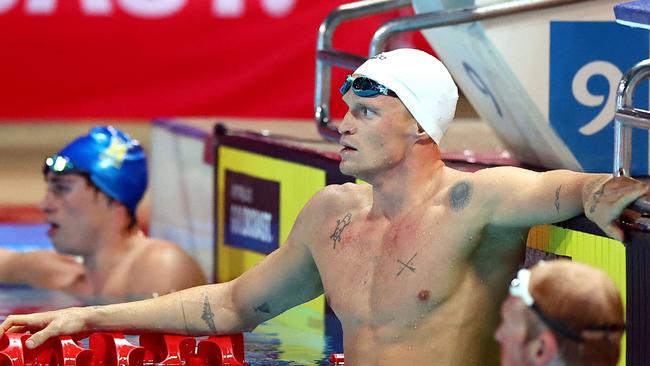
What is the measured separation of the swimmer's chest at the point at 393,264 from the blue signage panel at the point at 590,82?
1.50 m

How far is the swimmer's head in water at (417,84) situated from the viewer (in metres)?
3.68

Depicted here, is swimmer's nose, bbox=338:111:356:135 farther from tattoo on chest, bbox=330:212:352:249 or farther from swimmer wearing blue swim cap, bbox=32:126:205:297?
swimmer wearing blue swim cap, bbox=32:126:205:297

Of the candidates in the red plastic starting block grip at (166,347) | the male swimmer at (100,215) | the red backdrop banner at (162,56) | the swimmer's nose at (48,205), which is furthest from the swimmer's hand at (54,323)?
the red backdrop banner at (162,56)

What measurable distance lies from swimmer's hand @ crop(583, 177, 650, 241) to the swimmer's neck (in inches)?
20.7

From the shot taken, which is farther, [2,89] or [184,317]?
[2,89]

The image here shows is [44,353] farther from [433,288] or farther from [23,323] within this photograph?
[433,288]

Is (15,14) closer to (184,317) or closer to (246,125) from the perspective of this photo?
(246,125)

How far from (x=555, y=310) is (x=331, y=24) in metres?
3.36

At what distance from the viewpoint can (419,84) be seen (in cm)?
368

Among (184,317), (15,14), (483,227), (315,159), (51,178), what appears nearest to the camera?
(483,227)

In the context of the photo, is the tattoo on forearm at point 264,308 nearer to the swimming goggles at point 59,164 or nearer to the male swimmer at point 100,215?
the male swimmer at point 100,215

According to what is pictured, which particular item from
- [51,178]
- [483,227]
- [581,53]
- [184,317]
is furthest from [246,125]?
[483,227]

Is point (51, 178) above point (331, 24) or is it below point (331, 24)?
below

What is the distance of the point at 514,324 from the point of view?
2523 mm
